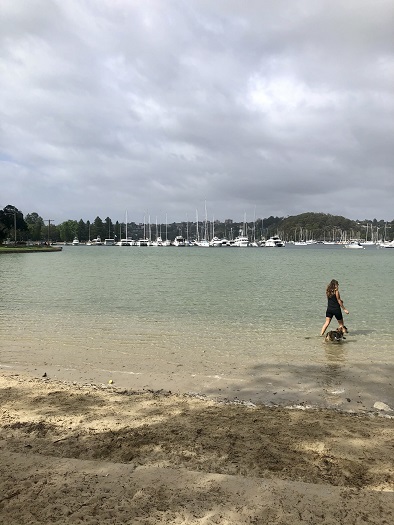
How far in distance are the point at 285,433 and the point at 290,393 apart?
280 cm

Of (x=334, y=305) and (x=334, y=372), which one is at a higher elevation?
(x=334, y=305)

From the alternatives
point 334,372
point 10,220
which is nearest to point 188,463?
point 334,372

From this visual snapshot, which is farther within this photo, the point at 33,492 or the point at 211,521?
the point at 33,492

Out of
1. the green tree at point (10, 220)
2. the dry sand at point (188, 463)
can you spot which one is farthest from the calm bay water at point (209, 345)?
the green tree at point (10, 220)

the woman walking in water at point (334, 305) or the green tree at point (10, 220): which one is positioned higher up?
the green tree at point (10, 220)

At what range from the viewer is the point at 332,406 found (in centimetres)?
802

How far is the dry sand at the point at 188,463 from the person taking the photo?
404cm

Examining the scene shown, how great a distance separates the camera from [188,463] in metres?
5.12

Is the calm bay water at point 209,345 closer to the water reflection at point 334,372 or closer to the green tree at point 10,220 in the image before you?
the water reflection at point 334,372

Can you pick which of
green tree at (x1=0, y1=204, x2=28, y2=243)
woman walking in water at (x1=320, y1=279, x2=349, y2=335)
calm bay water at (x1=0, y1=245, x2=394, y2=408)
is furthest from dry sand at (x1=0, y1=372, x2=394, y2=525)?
green tree at (x1=0, y1=204, x2=28, y2=243)

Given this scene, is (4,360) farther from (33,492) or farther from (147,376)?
(33,492)

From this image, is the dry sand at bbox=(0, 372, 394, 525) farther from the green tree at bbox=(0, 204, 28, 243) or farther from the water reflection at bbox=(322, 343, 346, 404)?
the green tree at bbox=(0, 204, 28, 243)

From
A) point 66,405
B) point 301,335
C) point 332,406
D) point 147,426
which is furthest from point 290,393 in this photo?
point 301,335

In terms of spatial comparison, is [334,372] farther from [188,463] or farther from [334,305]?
[188,463]
